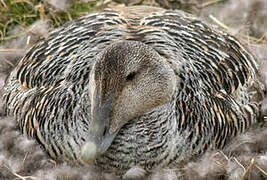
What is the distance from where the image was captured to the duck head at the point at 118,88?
93.4 inches

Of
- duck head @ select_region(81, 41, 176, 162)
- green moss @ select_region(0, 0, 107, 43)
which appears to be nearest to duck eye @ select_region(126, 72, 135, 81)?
duck head @ select_region(81, 41, 176, 162)

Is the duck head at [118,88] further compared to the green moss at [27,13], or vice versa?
the green moss at [27,13]

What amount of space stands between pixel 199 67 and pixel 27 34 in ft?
5.31

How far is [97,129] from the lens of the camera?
7.87 ft

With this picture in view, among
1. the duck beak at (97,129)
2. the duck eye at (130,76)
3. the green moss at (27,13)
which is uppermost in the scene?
the duck eye at (130,76)

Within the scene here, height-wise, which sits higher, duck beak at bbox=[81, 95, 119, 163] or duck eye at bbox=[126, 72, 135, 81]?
duck eye at bbox=[126, 72, 135, 81]

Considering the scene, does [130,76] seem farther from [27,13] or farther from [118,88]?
[27,13]

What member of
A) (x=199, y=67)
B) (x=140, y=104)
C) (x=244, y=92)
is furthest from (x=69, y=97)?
(x=244, y=92)

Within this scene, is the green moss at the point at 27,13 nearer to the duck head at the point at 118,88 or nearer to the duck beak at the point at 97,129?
the duck head at the point at 118,88

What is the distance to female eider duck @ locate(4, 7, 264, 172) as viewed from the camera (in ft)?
8.02

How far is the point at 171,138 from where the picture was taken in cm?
269

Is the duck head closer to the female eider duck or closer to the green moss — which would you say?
the female eider duck

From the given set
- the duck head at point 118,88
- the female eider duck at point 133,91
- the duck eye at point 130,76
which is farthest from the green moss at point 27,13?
the duck eye at point 130,76

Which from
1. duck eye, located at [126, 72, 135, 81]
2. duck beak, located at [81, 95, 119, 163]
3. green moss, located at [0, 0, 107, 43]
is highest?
duck eye, located at [126, 72, 135, 81]
